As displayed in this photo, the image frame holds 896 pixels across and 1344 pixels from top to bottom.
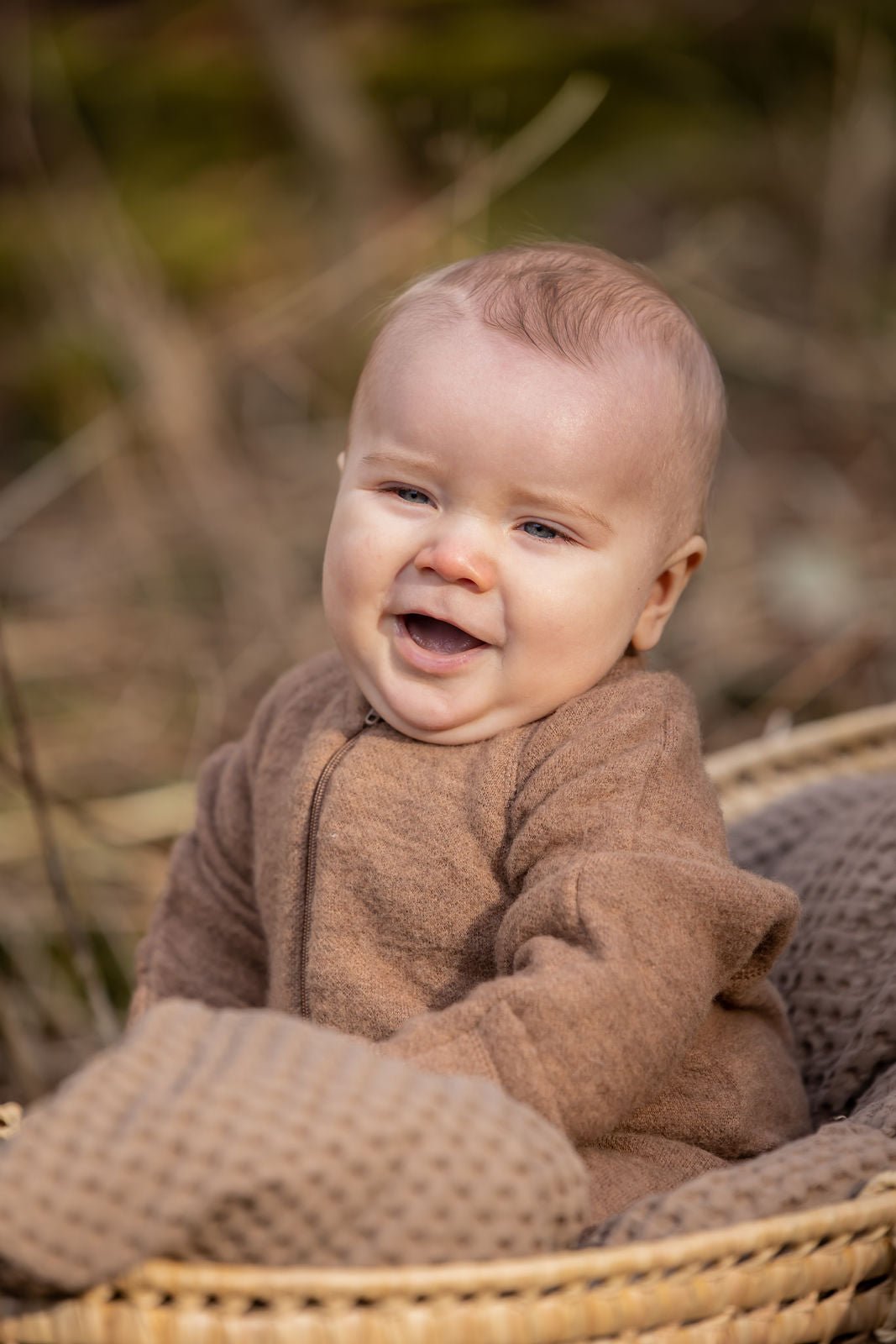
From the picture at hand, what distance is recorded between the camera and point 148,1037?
3.48ft

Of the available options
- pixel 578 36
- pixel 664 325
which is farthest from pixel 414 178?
pixel 664 325

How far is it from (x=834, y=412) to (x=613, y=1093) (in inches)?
136

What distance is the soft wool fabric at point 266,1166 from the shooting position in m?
0.97

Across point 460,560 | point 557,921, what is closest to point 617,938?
point 557,921

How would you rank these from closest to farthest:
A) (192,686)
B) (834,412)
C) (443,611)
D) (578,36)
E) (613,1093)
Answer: (613,1093) → (443,611) → (192,686) → (834,412) → (578,36)

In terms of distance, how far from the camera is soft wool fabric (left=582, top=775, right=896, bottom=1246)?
3.78ft

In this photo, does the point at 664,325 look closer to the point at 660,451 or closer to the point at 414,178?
the point at 660,451

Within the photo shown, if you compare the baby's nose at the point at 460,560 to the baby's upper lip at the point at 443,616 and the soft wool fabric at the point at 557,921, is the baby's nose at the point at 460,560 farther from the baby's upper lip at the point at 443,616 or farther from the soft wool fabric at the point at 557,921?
the soft wool fabric at the point at 557,921

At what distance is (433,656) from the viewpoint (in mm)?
1356

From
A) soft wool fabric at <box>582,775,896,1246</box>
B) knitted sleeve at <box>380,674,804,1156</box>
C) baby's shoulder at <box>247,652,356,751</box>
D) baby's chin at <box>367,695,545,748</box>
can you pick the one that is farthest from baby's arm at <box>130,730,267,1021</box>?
soft wool fabric at <box>582,775,896,1246</box>

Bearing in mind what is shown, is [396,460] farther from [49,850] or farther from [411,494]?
[49,850]

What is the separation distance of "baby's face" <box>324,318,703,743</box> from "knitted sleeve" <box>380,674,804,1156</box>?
0.07m

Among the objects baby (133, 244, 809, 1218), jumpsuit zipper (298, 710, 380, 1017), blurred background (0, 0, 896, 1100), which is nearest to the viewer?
baby (133, 244, 809, 1218)

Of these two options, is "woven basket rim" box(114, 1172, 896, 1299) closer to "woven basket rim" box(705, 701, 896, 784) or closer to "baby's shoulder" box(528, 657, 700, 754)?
"baby's shoulder" box(528, 657, 700, 754)
